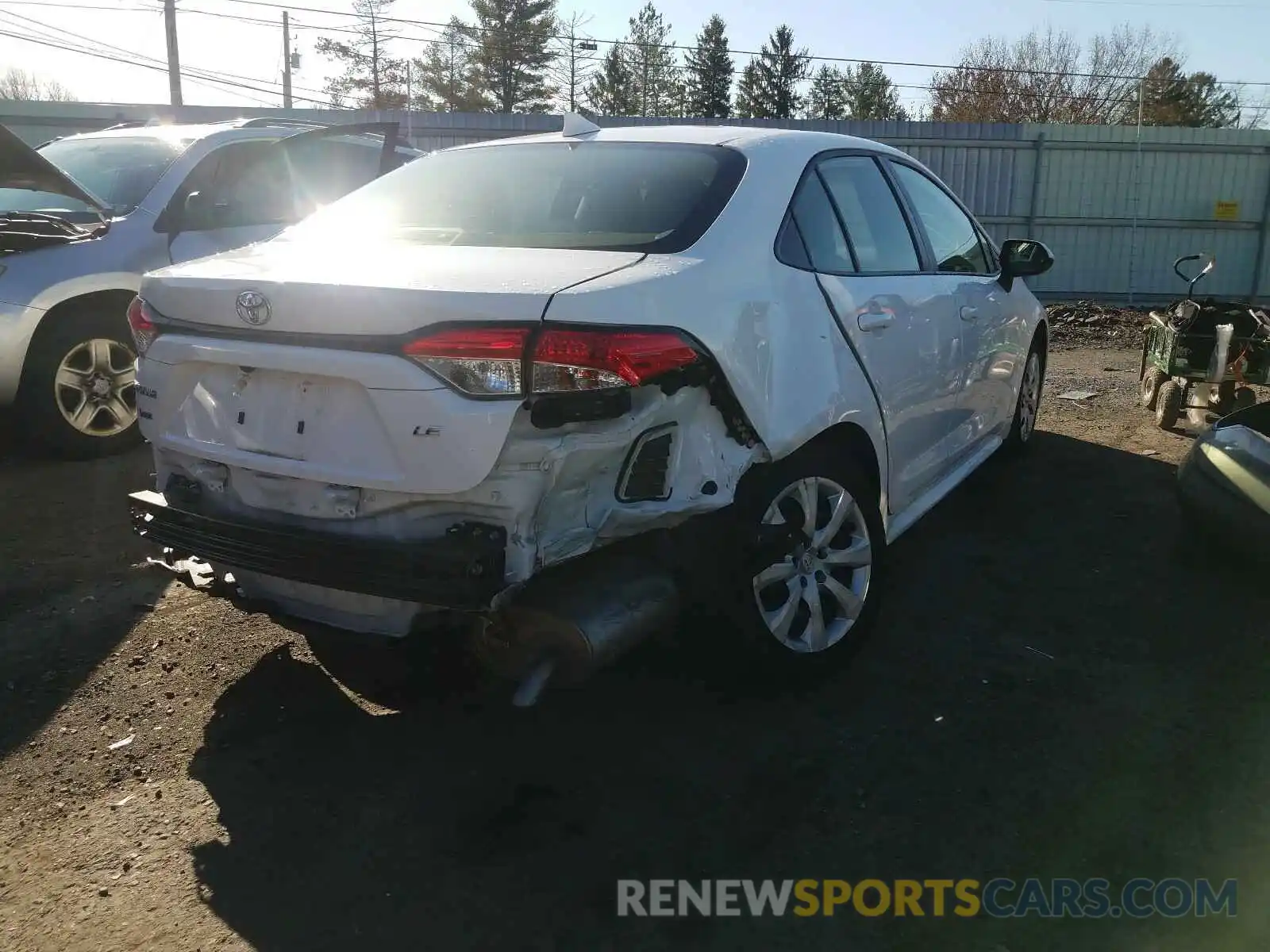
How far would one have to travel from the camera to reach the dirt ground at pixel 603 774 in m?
2.36

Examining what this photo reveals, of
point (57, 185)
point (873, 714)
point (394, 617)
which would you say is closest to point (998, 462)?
point (873, 714)

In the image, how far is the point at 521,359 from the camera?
8.03 ft

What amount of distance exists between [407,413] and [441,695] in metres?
1.23

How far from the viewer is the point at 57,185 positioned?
17.3ft

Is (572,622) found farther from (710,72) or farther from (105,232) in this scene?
(710,72)

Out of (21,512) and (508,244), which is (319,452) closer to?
(508,244)

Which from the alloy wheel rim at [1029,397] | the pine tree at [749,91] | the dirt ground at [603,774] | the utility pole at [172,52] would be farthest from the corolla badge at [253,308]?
the pine tree at [749,91]

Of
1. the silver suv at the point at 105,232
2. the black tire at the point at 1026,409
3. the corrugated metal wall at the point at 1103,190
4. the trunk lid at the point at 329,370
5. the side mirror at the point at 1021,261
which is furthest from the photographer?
the corrugated metal wall at the point at 1103,190

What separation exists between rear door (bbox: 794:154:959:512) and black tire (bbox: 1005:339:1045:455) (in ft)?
5.58

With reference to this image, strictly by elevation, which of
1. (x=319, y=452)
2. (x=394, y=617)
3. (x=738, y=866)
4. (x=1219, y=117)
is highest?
(x=1219, y=117)

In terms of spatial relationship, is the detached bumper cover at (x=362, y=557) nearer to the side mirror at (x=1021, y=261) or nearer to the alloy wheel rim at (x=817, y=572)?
the alloy wheel rim at (x=817, y=572)

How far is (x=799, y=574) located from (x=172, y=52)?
A: 28.1 m

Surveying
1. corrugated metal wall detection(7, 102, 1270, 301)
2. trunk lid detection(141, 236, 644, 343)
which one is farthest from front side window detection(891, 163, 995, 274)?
corrugated metal wall detection(7, 102, 1270, 301)

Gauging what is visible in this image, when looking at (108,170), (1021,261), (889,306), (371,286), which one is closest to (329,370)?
(371,286)
